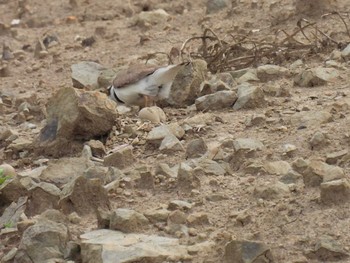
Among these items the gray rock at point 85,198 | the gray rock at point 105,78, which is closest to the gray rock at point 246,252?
the gray rock at point 85,198

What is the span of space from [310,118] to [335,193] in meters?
0.70

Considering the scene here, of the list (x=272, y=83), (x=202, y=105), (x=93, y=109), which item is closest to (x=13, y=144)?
(x=93, y=109)

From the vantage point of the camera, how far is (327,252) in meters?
2.66

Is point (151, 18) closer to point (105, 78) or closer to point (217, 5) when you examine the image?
point (217, 5)

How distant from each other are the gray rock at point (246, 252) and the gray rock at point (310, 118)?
3.05 feet

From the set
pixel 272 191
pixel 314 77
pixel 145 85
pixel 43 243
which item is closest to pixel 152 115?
pixel 145 85

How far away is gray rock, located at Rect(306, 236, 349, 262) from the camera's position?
265 centimetres

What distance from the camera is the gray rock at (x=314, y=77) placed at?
4004 millimetres

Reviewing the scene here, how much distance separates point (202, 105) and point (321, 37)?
3.00 feet

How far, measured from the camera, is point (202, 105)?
3939 mm

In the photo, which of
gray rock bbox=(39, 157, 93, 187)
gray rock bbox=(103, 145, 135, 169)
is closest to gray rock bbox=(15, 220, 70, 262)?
gray rock bbox=(39, 157, 93, 187)

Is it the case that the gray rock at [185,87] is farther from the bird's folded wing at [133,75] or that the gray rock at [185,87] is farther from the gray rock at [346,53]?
the gray rock at [346,53]

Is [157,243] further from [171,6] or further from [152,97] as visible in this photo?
[171,6]

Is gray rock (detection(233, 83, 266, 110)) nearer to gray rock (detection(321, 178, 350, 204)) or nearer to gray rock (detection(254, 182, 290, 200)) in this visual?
gray rock (detection(254, 182, 290, 200))
